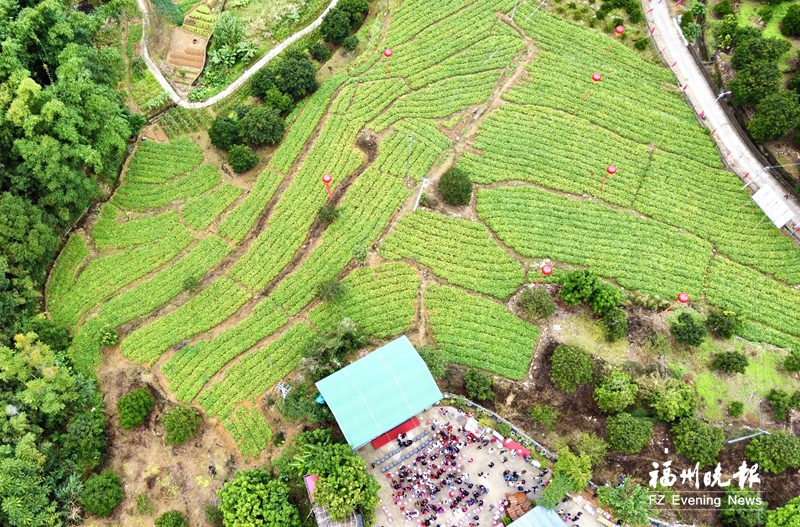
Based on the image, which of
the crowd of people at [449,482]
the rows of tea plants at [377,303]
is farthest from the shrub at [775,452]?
the rows of tea plants at [377,303]

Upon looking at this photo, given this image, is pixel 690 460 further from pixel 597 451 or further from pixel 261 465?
pixel 261 465

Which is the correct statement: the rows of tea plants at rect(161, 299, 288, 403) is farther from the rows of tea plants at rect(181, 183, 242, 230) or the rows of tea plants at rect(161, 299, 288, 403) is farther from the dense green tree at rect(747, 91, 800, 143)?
the dense green tree at rect(747, 91, 800, 143)

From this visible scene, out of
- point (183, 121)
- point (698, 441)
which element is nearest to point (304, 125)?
point (183, 121)

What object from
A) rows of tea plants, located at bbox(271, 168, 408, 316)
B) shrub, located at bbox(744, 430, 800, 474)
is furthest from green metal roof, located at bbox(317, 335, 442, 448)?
shrub, located at bbox(744, 430, 800, 474)

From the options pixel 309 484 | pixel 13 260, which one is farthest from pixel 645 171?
pixel 13 260

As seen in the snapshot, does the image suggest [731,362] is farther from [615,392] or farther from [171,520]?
[171,520]

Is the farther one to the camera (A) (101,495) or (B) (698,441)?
(B) (698,441)

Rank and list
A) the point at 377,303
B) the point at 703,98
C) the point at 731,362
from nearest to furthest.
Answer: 1. the point at 731,362
2. the point at 377,303
3. the point at 703,98
